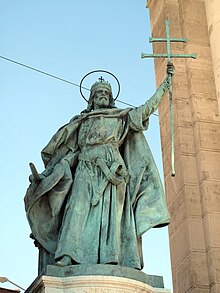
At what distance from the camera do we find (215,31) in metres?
12.9

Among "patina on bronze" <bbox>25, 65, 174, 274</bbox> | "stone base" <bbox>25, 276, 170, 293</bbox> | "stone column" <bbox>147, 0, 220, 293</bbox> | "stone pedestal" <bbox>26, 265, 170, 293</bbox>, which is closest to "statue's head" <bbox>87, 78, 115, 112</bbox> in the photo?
"patina on bronze" <bbox>25, 65, 174, 274</bbox>

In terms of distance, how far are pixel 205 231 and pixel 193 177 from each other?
915 millimetres

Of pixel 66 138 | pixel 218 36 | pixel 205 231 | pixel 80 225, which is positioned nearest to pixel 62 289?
pixel 80 225

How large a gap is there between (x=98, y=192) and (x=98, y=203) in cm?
13

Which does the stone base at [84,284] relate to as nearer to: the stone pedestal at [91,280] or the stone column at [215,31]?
the stone pedestal at [91,280]

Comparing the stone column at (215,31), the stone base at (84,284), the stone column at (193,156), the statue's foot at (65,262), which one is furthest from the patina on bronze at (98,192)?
the stone column at (215,31)

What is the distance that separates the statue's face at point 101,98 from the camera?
9352 millimetres

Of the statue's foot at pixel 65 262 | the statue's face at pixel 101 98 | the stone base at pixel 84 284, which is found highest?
the statue's face at pixel 101 98

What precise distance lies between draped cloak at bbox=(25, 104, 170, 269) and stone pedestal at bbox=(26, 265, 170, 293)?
0.74ft

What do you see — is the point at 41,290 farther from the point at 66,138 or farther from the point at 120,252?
the point at 66,138

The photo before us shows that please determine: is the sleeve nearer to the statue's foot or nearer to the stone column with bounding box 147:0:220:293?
the statue's foot

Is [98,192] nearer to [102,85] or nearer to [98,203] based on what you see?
[98,203]

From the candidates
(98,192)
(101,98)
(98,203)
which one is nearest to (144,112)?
(101,98)

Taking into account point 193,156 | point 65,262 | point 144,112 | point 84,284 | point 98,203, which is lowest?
point 84,284
